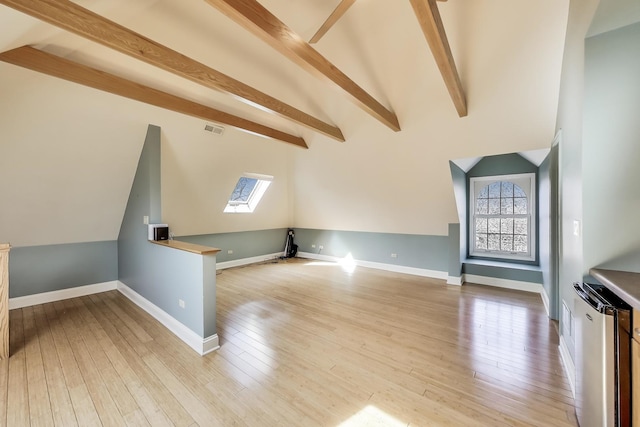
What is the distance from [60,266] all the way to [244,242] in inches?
120

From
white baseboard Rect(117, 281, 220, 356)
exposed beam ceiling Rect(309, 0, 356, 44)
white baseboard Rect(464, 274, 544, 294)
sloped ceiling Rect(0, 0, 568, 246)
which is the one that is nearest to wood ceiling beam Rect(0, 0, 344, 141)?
sloped ceiling Rect(0, 0, 568, 246)

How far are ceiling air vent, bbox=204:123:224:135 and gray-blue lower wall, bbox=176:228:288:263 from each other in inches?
89.8

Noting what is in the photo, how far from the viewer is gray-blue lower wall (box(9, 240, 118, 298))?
3.35m

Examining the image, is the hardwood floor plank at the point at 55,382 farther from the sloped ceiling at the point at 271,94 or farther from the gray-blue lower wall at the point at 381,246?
the gray-blue lower wall at the point at 381,246

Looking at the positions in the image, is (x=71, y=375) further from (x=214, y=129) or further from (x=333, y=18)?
(x=333, y=18)

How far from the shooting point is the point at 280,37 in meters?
1.73

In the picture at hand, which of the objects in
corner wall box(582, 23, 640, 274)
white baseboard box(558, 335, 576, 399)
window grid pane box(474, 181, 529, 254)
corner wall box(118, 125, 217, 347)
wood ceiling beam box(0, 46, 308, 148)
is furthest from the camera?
window grid pane box(474, 181, 529, 254)

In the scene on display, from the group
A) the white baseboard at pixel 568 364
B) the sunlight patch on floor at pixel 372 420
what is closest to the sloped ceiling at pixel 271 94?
the white baseboard at pixel 568 364

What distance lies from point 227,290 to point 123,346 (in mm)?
1745

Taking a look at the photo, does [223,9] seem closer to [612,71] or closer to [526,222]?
[612,71]

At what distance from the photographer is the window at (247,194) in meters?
5.36

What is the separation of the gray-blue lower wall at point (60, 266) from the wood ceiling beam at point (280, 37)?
418 cm

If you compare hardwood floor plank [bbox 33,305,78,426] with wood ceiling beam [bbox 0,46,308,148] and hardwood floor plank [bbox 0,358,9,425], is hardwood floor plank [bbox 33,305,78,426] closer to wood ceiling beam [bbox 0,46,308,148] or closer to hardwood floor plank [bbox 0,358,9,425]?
hardwood floor plank [bbox 0,358,9,425]

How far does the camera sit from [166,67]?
2.00m
